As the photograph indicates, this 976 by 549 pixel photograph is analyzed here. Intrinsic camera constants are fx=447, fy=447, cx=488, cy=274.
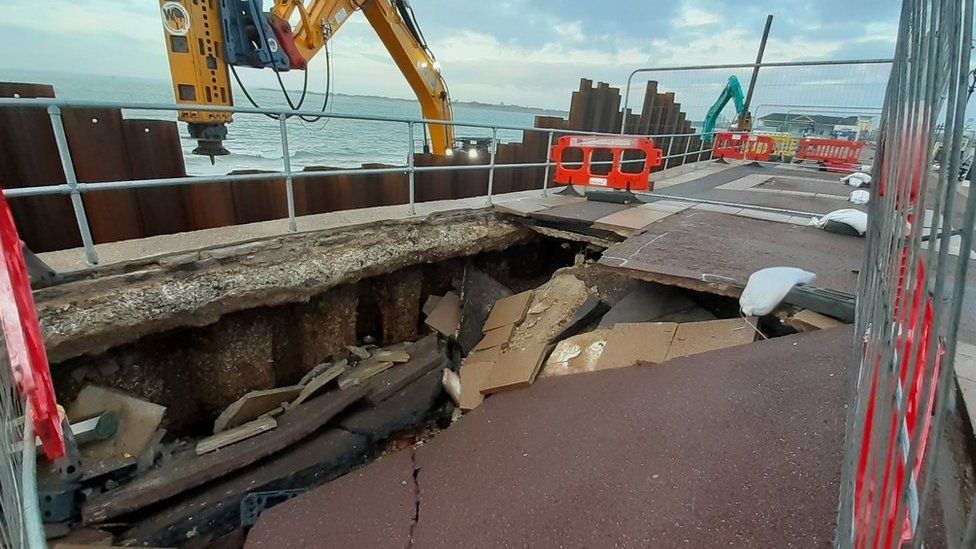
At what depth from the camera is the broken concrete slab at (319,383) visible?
11.5 feet

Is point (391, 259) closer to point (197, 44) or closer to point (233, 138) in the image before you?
point (197, 44)

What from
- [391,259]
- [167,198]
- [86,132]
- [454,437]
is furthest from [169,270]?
[454,437]

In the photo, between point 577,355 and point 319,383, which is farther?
point 319,383

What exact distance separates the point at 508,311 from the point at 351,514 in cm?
239

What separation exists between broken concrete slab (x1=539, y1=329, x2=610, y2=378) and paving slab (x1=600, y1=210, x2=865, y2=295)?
59 centimetres

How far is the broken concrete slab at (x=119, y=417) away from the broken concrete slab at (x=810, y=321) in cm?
405

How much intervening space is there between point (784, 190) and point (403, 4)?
6992mm

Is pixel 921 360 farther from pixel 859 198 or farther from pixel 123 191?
pixel 859 198

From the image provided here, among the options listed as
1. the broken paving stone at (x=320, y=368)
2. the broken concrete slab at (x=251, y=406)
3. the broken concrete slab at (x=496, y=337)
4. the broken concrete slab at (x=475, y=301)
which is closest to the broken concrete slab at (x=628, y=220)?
the broken concrete slab at (x=475, y=301)

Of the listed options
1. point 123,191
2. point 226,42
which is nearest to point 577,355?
point 123,191

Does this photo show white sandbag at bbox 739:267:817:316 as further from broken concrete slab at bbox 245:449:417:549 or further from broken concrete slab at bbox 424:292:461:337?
broken concrete slab at bbox 424:292:461:337

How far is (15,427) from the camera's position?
5.56 feet

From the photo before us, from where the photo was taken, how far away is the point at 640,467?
6.64 feet

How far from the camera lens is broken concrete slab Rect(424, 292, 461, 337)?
452 cm
